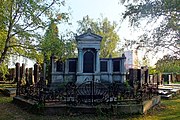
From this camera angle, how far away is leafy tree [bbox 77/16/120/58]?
3991 centimetres

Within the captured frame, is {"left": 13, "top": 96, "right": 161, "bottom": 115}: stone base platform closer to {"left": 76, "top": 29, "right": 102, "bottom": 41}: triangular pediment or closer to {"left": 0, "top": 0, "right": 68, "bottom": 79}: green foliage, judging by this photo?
{"left": 0, "top": 0, "right": 68, "bottom": 79}: green foliage

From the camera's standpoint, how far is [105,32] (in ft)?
134

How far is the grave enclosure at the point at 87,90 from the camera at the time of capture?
31.2 feet

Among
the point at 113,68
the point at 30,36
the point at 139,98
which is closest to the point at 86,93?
the point at 139,98

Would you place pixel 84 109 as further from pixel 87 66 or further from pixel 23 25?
pixel 87 66

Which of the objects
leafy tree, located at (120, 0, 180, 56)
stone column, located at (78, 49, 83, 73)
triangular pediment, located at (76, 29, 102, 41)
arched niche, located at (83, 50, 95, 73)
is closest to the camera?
leafy tree, located at (120, 0, 180, 56)

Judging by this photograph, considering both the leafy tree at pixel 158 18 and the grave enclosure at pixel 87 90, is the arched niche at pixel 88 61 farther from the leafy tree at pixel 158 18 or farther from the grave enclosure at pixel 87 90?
the leafy tree at pixel 158 18

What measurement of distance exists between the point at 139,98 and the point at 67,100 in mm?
3209

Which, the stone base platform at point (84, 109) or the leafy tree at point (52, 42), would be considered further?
the leafy tree at point (52, 42)

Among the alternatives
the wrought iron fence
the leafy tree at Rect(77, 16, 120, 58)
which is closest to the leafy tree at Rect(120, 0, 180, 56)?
the wrought iron fence

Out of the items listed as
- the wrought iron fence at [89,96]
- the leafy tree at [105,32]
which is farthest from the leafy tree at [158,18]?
the leafy tree at [105,32]

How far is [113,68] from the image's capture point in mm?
19234

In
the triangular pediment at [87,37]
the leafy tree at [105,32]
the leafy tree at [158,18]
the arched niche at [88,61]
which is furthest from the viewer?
the leafy tree at [105,32]

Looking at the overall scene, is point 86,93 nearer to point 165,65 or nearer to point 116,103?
point 116,103
